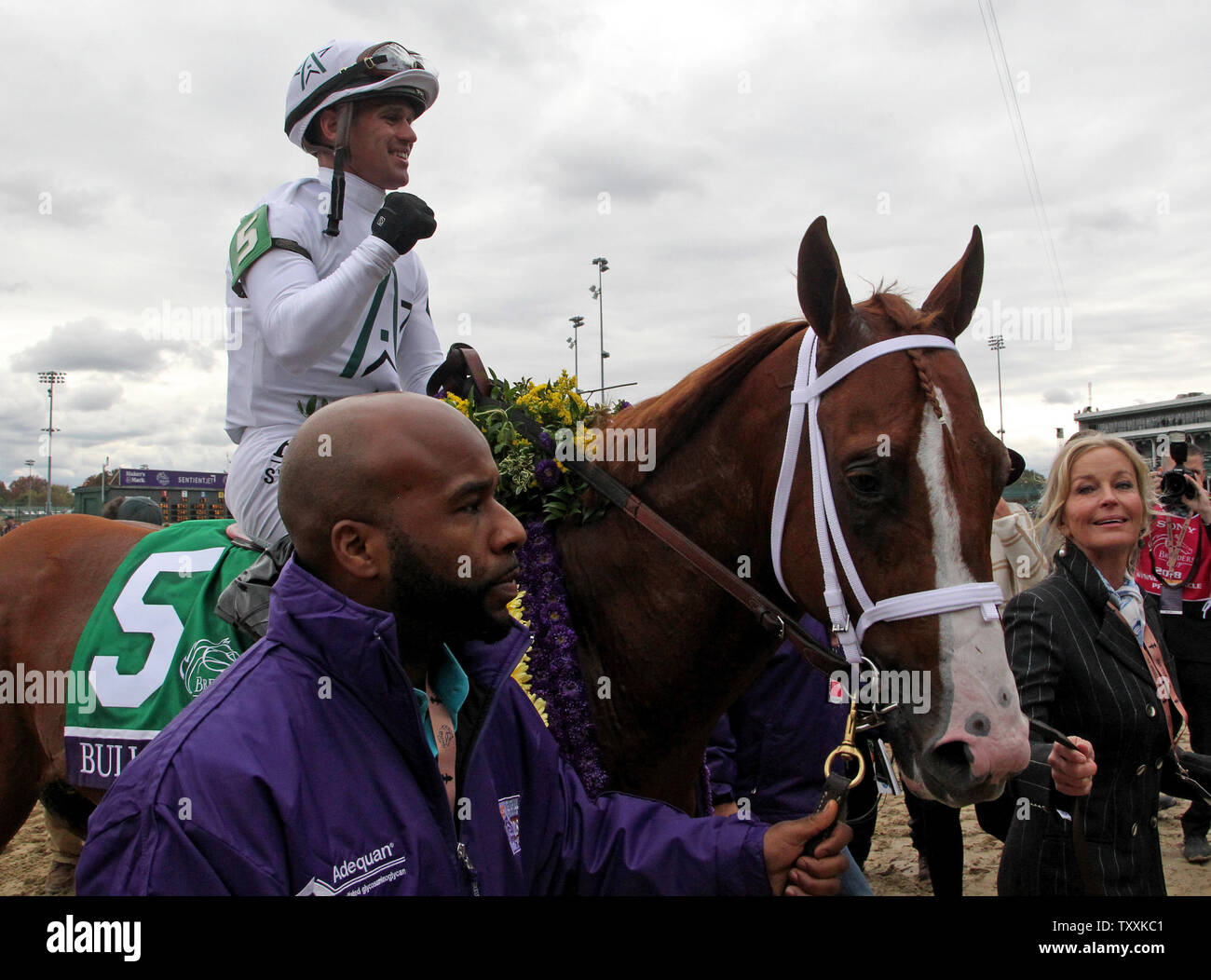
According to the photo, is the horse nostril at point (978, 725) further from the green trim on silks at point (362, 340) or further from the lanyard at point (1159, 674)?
the green trim on silks at point (362, 340)

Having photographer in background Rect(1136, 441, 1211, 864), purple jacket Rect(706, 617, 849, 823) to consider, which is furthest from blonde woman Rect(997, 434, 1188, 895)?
photographer in background Rect(1136, 441, 1211, 864)

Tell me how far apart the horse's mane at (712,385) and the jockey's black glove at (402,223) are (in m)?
0.91

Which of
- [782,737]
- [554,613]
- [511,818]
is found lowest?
[782,737]

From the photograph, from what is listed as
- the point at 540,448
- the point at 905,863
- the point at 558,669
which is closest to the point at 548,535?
the point at 540,448

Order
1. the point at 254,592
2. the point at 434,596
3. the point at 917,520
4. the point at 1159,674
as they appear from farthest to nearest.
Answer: the point at 1159,674 < the point at 254,592 < the point at 917,520 < the point at 434,596

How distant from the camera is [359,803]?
138cm

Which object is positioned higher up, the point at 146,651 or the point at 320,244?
the point at 320,244

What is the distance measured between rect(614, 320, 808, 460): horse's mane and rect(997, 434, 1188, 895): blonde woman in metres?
1.38

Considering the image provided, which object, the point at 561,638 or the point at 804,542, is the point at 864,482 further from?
the point at 561,638

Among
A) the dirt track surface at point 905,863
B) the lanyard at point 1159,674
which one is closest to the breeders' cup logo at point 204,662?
the lanyard at point 1159,674

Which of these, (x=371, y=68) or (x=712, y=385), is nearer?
(x=712, y=385)

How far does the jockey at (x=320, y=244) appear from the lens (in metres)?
2.56

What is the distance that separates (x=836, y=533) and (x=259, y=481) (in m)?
1.81

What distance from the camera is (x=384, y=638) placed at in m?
1.45
